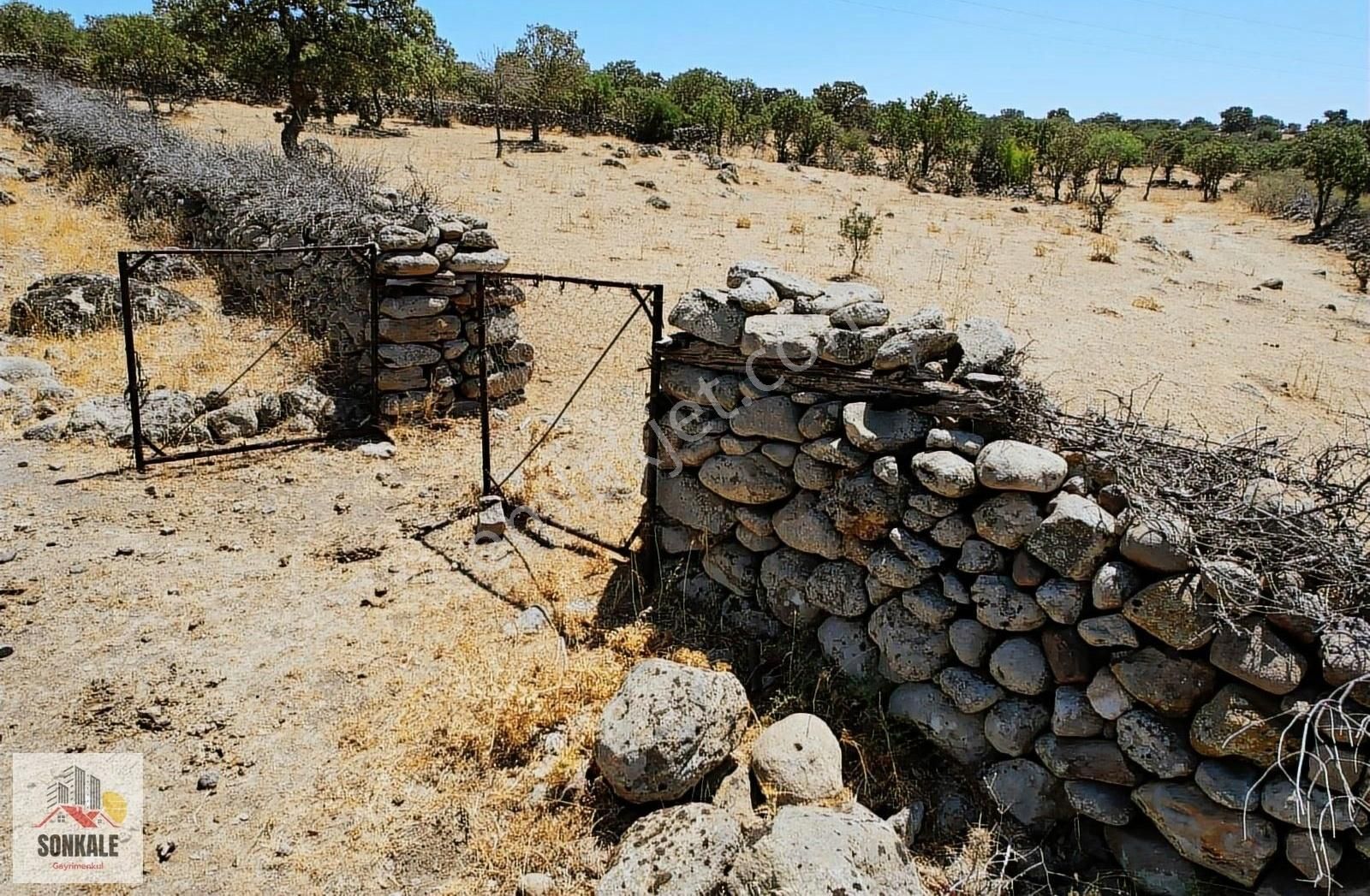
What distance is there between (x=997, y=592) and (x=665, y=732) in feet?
5.35

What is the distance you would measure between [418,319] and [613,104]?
27.9m

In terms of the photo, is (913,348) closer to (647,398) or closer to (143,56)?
(647,398)

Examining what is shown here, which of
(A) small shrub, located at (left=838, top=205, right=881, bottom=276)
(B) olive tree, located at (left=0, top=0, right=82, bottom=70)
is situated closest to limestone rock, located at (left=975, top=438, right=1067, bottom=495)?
(A) small shrub, located at (left=838, top=205, right=881, bottom=276)

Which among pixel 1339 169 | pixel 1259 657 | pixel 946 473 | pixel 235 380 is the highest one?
pixel 1339 169

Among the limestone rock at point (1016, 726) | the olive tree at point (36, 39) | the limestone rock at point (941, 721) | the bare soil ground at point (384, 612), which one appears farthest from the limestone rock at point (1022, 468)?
the olive tree at point (36, 39)

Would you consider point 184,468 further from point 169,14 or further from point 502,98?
point 502,98

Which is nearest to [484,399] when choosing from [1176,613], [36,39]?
[1176,613]

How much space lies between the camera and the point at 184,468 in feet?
22.8

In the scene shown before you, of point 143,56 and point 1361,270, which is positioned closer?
point 1361,270

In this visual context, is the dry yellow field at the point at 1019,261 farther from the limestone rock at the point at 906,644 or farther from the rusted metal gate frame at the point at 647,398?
the rusted metal gate frame at the point at 647,398

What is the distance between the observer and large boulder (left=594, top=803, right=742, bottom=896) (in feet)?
9.62

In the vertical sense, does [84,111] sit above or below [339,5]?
below

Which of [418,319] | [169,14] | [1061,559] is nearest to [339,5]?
[169,14]

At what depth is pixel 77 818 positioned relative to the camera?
11.6ft
